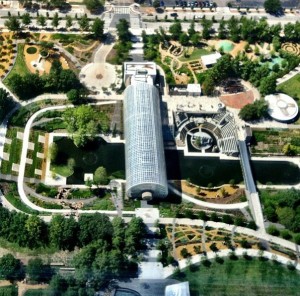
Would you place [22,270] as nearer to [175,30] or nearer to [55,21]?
[55,21]

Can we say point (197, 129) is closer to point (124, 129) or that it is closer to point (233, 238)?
point (124, 129)

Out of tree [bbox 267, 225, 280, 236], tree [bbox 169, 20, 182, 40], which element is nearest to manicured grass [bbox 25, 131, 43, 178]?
tree [bbox 169, 20, 182, 40]

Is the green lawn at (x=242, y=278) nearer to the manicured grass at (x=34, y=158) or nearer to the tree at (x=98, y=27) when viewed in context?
the manicured grass at (x=34, y=158)

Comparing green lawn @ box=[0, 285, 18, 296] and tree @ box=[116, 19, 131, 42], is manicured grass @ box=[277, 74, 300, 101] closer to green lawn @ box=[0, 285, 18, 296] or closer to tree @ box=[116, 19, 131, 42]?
tree @ box=[116, 19, 131, 42]

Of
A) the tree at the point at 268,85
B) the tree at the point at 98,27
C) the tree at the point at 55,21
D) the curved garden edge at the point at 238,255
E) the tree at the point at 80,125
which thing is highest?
the tree at the point at 55,21

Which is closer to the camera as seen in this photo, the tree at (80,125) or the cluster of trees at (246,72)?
the tree at (80,125)

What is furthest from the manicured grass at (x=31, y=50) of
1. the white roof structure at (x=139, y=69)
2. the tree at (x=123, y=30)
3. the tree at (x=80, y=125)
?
the white roof structure at (x=139, y=69)

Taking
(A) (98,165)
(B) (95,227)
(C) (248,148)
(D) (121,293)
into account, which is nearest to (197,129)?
(C) (248,148)
